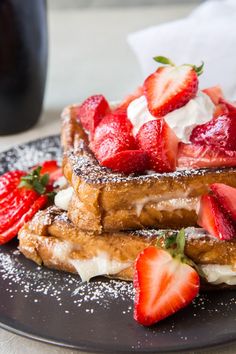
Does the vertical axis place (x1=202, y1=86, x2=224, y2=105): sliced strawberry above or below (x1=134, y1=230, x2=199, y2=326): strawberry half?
above

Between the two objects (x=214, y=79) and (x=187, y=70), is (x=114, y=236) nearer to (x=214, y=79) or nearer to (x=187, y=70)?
(x=187, y=70)

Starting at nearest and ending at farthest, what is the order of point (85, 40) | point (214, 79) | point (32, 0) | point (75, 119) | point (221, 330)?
point (221, 330)
point (75, 119)
point (32, 0)
point (214, 79)
point (85, 40)

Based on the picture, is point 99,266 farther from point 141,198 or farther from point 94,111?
point 94,111

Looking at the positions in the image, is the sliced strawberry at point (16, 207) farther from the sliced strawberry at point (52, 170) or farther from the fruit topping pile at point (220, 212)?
the fruit topping pile at point (220, 212)

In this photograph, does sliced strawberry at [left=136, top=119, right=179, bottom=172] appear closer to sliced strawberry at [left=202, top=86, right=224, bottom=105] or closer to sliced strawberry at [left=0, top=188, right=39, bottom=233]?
sliced strawberry at [left=202, top=86, right=224, bottom=105]

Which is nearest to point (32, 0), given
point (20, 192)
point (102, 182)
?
point (20, 192)

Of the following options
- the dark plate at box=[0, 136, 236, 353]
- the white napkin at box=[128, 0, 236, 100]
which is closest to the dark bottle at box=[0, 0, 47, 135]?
the white napkin at box=[128, 0, 236, 100]

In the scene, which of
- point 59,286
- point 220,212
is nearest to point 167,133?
point 220,212

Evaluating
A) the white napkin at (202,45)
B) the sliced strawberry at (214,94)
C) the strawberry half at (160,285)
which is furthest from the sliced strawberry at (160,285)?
the white napkin at (202,45)
